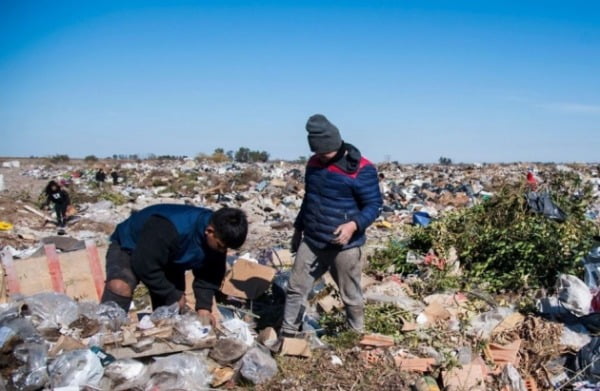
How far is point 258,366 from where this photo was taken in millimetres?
3188

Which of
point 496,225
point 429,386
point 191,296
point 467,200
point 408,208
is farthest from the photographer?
point 467,200

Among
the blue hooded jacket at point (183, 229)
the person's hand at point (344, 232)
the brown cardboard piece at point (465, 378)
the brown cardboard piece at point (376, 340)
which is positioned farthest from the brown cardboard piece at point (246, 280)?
the brown cardboard piece at point (465, 378)

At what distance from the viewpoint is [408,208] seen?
38.4 feet

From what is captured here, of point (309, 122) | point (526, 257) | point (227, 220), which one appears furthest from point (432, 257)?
point (227, 220)

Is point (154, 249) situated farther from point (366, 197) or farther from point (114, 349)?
point (366, 197)

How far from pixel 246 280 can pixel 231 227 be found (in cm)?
199

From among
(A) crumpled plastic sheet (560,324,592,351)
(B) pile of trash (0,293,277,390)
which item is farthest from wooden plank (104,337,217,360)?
(A) crumpled plastic sheet (560,324,592,351)

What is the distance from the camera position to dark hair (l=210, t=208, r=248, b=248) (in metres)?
2.90

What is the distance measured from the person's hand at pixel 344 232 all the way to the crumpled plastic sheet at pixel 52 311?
1783mm

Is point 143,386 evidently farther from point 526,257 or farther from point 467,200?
point 467,200

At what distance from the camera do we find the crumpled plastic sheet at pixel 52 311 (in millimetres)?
3324

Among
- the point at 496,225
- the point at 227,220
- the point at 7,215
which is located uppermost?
the point at 227,220

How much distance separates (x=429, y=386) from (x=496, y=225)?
10.8 feet

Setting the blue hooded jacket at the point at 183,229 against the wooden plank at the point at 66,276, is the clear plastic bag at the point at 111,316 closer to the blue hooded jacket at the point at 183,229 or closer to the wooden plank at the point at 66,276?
the blue hooded jacket at the point at 183,229
